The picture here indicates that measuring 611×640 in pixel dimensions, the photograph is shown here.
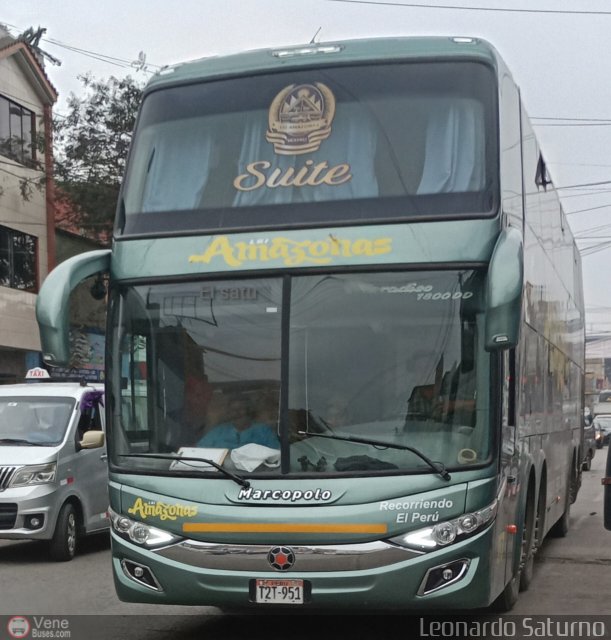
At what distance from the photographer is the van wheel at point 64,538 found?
12711 millimetres

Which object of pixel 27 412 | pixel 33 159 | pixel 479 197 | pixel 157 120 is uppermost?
pixel 33 159

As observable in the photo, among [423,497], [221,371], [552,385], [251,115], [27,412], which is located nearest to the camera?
[423,497]

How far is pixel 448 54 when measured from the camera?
8.05 meters

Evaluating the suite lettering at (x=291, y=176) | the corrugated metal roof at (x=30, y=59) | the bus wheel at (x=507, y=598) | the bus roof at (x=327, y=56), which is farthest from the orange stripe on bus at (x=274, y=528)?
the corrugated metal roof at (x=30, y=59)

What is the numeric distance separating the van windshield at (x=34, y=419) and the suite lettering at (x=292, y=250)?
20.0ft

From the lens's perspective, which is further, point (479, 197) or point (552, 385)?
point (552, 385)

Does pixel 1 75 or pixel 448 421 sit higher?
pixel 1 75

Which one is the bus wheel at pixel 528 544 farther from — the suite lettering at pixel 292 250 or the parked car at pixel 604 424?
the parked car at pixel 604 424

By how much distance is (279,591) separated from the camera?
7117mm

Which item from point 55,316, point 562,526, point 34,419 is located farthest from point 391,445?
point 562,526

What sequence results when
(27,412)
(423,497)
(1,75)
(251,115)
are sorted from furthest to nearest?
(1,75) → (27,412) → (251,115) → (423,497)

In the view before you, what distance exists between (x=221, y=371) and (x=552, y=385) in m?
5.05

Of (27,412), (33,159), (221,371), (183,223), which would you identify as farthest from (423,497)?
(33,159)

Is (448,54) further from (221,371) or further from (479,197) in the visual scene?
(221,371)
